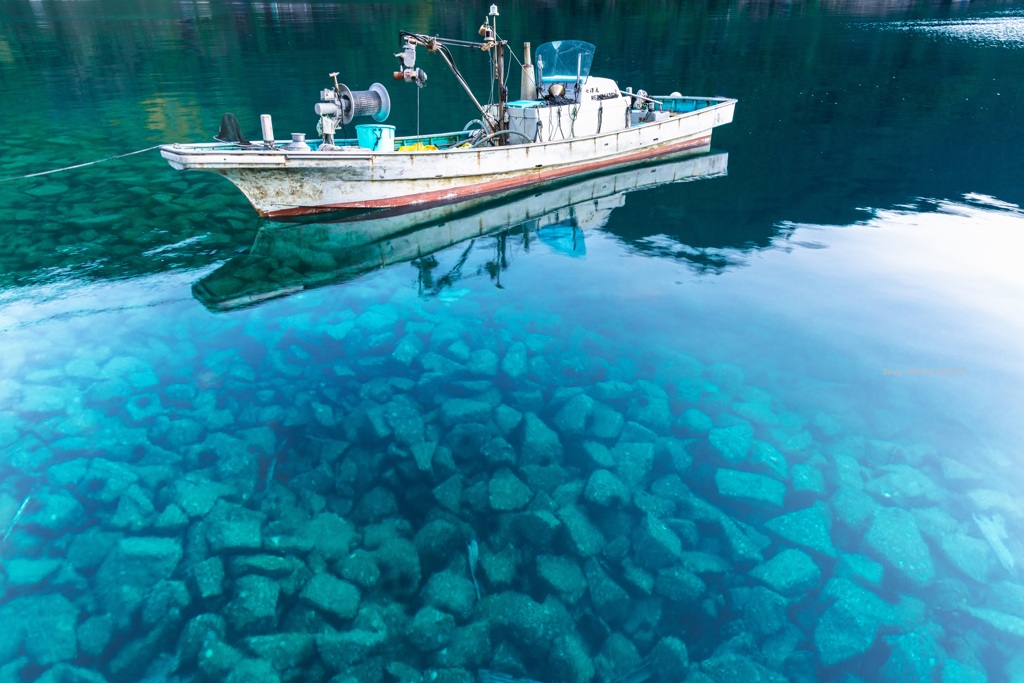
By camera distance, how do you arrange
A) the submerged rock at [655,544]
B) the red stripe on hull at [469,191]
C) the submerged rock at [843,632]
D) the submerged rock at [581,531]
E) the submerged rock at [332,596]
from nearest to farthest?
1. the submerged rock at [843,632]
2. the submerged rock at [332,596]
3. the submerged rock at [655,544]
4. the submerged rock at [581,531]
5. the red stripe on hull at [469,191]

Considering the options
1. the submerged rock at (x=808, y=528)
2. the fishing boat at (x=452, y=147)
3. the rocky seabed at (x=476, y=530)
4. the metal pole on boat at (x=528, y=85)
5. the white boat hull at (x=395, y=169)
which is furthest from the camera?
the metal pole on boat at (x=528, y=85)

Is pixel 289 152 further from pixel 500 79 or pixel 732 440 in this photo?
pixel 732 440

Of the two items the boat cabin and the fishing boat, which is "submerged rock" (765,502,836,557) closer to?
the fishing boat

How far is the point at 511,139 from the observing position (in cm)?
1950

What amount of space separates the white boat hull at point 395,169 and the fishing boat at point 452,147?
3 cm

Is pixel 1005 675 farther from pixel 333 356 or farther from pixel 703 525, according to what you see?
pixel 333 356

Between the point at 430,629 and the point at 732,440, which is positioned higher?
the point at 732,440

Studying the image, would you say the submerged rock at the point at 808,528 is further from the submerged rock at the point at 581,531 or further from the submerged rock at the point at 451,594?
the submerged rock at the point at 451,594

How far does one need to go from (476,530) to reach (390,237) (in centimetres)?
1045

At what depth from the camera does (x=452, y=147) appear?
750 inches

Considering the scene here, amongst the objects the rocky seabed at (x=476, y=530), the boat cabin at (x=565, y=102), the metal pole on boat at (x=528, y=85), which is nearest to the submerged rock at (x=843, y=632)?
the rocky seabed at (x=476, y=530)

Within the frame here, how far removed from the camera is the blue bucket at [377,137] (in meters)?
16.5

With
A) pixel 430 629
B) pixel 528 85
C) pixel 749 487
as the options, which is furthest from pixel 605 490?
pixel 528 85

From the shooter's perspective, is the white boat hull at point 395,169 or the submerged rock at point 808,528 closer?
the submerged rock at point 808,528
